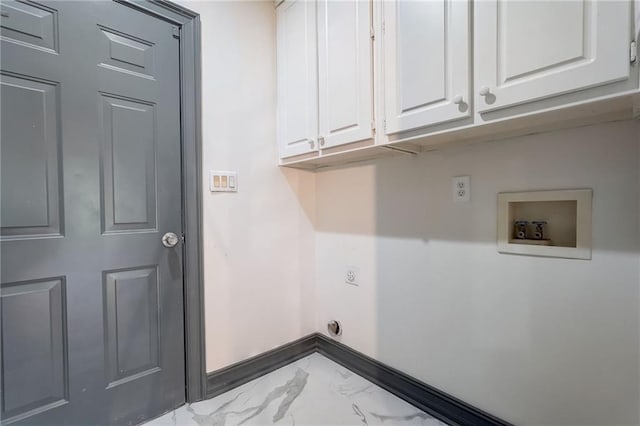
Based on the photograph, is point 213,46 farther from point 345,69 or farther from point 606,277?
point 606,277

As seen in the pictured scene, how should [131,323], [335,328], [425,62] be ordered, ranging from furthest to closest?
1. [335,328]
2. [131,323]
3. [425,62]

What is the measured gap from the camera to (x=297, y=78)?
1.64 metres

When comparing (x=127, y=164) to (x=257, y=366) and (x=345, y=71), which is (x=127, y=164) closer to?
(x=345, y=71)

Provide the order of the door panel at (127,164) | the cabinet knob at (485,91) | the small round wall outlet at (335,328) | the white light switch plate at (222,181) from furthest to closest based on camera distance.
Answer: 1. the small round wall outlet at (335,328)
2. the white light switch plate at (222,181)
3. the door panel at (127,164)
4. the cabinet knob at (485,91)

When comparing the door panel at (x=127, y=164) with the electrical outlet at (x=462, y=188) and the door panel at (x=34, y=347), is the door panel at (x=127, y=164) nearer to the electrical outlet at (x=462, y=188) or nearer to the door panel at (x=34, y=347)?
the door panel at (x=34, y=347)

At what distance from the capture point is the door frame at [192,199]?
1.45m

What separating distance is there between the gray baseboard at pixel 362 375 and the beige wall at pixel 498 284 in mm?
46

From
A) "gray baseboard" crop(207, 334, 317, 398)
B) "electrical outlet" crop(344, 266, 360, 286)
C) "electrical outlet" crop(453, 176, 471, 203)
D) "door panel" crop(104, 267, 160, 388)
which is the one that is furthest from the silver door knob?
"electrical outlet" crop(453, 176, 471, 203)

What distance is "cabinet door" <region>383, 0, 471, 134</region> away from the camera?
1.01 metres

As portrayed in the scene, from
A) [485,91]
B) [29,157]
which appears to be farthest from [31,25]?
[485,91]

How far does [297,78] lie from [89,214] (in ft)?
4.04

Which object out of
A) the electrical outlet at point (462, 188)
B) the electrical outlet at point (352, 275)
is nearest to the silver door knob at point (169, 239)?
the electrical outlet at point (352, 275)

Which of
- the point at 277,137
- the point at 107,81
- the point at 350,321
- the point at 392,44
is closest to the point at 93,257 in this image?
the point at 107,81

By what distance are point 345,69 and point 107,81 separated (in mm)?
1068
